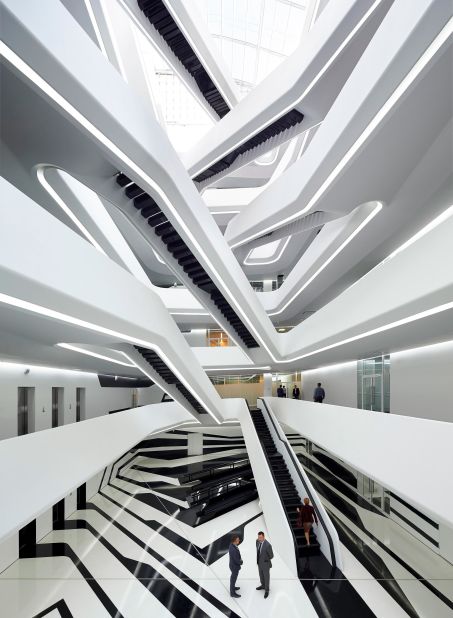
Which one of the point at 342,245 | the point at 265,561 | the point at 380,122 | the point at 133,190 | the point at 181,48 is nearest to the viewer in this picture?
the point at 380,122

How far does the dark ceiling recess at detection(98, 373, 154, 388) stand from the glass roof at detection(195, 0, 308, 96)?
15.9 meters

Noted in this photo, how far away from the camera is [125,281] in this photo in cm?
708

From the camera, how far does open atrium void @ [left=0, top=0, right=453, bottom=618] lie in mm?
5297

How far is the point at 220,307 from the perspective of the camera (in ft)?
49.1

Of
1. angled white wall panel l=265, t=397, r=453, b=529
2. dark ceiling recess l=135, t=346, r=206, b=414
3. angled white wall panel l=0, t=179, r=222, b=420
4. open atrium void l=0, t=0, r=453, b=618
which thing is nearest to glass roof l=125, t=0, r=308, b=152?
open atrium void l=0, t=0, r=453, b=618

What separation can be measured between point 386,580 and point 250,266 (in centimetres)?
1731

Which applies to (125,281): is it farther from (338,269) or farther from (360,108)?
(338,269)

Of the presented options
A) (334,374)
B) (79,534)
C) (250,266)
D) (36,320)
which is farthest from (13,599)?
(250,266)

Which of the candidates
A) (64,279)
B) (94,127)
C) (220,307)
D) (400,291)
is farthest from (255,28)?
(64,279)

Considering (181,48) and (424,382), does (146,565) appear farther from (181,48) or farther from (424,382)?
(181,48)

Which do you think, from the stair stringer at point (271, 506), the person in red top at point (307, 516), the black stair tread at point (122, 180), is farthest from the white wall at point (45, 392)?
the person in red top at point (307, 516)

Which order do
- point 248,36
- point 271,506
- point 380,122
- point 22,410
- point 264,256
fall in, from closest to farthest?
1. point 380,122
2. point 22,410
3. point 271,506
4. point 248,36
5. point 264,256

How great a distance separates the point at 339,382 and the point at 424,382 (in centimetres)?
865

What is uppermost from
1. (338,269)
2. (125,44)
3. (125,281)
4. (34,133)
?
(125,44)
